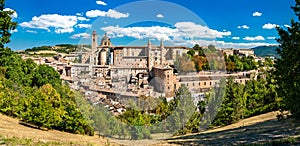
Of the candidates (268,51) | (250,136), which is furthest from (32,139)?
(268,51)

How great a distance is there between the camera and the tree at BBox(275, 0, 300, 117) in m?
7.32

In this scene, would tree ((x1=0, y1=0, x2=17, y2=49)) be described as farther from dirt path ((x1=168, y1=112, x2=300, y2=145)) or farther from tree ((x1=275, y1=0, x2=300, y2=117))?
tree ((x1=275, y1=0, x2=300, y2=117))

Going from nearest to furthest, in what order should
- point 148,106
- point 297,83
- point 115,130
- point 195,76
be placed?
point 297,83 → point 115,130 → point 148,106 → point 195,76

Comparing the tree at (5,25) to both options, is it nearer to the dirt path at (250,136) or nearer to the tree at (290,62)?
the dirt path at (250,136)

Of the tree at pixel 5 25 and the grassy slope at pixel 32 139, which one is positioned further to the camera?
the tree at pixel 5 25

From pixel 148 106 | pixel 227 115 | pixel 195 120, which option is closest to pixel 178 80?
pixel 195 120

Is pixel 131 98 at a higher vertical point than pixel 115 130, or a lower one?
higher

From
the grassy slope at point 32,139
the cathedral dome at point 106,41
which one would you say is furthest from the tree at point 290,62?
the grassy slope at point 32,139

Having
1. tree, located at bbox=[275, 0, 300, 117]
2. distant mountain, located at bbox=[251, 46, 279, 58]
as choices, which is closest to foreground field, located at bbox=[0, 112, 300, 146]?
tree, located at bbox=[275, 0, 300, 117]

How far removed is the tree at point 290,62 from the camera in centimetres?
732

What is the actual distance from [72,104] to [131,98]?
21.1ft

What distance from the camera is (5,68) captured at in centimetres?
2759

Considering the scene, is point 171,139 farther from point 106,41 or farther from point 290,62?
point 290,62

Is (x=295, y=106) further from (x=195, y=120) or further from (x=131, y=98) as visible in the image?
(x=195, y=120)
